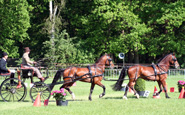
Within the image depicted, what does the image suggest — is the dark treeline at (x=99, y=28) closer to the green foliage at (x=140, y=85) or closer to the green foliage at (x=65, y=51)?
the green foliage at (x=65, y=51)

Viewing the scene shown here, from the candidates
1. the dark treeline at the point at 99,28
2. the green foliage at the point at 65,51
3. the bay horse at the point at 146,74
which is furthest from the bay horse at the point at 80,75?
the green foliage at the point at 65,51

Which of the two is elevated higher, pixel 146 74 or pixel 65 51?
pixel 65 51

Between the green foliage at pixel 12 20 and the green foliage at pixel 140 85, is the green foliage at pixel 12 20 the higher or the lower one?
the higher one

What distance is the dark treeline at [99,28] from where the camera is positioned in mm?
34812

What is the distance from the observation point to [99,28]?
3722cm

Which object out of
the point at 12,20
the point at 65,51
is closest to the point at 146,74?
the point at 65,51

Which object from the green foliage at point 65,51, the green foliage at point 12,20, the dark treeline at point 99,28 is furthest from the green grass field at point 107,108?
the green foliage at point 65,51

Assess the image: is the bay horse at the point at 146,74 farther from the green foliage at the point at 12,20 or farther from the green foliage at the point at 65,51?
the green foliage at the point at 12,20

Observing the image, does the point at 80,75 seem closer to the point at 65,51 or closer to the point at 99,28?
the point at 65,51

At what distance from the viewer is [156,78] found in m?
16.1

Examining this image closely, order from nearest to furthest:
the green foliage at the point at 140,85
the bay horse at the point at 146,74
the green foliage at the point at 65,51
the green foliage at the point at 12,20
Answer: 1. the bay horse at the point at 146,74
2. the green foliage at the point at 140,85
3. the green foliage at the point at 12,20
4. the green foliage at the point at 65,51

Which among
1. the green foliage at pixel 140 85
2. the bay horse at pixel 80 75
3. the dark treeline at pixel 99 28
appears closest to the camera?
the bay horse at pixel 80 75

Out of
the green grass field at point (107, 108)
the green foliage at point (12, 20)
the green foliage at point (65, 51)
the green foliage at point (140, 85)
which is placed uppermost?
the green foliage at point (12, 20)

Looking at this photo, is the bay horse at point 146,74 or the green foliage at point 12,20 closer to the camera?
the bay horse at point 146,74
